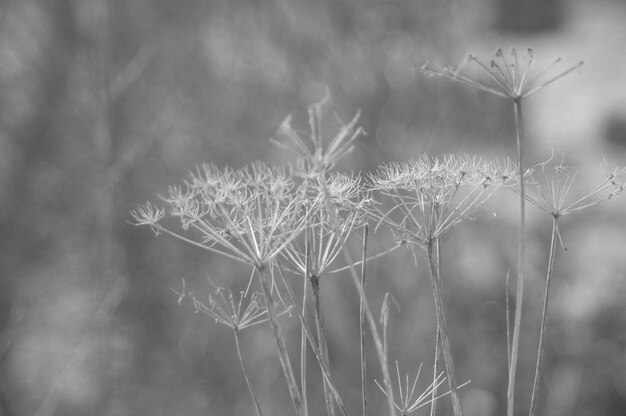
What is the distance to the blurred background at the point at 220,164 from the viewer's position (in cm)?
707

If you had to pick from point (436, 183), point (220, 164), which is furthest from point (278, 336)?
point (220, 164)

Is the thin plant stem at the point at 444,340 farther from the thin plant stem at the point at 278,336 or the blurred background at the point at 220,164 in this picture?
the blurred background at the point at 220,164

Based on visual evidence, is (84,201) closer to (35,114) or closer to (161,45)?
(35,114)

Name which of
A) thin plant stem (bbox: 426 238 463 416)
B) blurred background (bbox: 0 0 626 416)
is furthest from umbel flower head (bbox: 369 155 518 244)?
blurred background (bbox: 0 0 626 416)

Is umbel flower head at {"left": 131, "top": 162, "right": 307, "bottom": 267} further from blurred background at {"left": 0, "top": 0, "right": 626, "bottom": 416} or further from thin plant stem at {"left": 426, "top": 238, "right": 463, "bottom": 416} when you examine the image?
blurred background at {"left": 0, "top": 0, "right": 626, "bottom": 416}

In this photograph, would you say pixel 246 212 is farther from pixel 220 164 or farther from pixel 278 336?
pixel 220 164

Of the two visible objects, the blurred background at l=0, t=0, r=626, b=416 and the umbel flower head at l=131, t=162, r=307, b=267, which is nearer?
the umbel flower head at l=131, t=162, r=307, b=267

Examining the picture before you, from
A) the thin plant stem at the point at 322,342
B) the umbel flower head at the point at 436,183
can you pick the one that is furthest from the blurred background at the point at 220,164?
the thin plant stem at the point at 322,342

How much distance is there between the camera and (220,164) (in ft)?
24.0

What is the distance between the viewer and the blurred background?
23.2 ft

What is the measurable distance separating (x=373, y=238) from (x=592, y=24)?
3.53 metres

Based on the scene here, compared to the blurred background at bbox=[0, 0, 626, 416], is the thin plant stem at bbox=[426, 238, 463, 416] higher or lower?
lower

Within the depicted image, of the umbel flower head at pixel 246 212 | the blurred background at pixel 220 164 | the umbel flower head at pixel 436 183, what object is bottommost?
the umbel flower head at pixel 246 212

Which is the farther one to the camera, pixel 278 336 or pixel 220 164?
pixel 220 164
